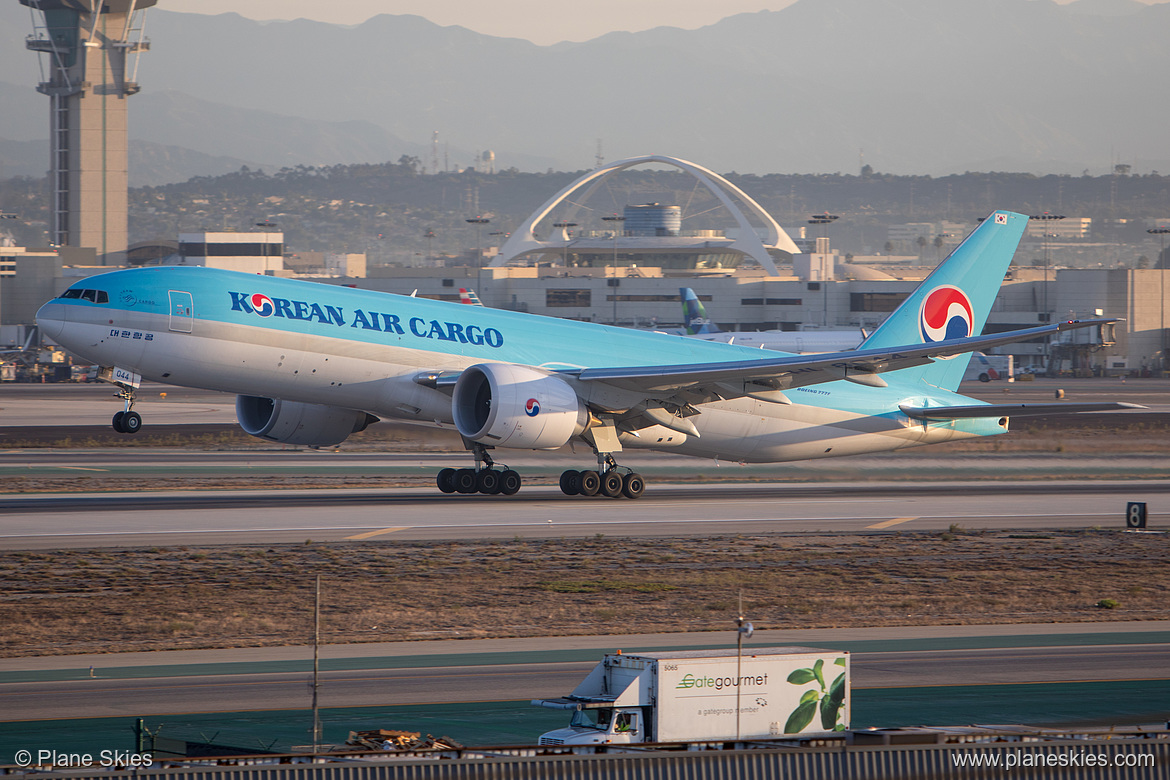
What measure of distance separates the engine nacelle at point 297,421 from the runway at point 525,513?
2.03 m

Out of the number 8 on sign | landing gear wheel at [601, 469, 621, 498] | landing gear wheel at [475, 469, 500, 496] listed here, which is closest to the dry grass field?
the number 8 on sign

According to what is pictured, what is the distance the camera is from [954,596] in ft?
86.9

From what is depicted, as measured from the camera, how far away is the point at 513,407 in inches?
1361

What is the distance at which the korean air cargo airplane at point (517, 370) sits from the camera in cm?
3328

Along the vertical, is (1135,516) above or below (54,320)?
below

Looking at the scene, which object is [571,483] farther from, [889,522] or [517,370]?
[889,522]

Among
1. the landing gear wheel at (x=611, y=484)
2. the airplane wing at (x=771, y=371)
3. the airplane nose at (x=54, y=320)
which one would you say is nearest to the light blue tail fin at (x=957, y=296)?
the airplane wing at (x=771, y=371)

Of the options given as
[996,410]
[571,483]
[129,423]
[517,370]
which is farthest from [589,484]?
[129,423]

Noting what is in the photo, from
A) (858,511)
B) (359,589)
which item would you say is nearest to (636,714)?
(359,589)

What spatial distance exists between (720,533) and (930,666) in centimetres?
1378

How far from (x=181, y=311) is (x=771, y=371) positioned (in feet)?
53.1

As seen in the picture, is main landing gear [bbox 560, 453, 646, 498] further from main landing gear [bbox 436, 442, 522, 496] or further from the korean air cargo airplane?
main landing gear [bbox 436, 442, 522, 496]

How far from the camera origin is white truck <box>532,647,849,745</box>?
44.9 feet

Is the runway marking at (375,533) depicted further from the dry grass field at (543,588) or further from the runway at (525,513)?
the dry grass field at (543,588)
